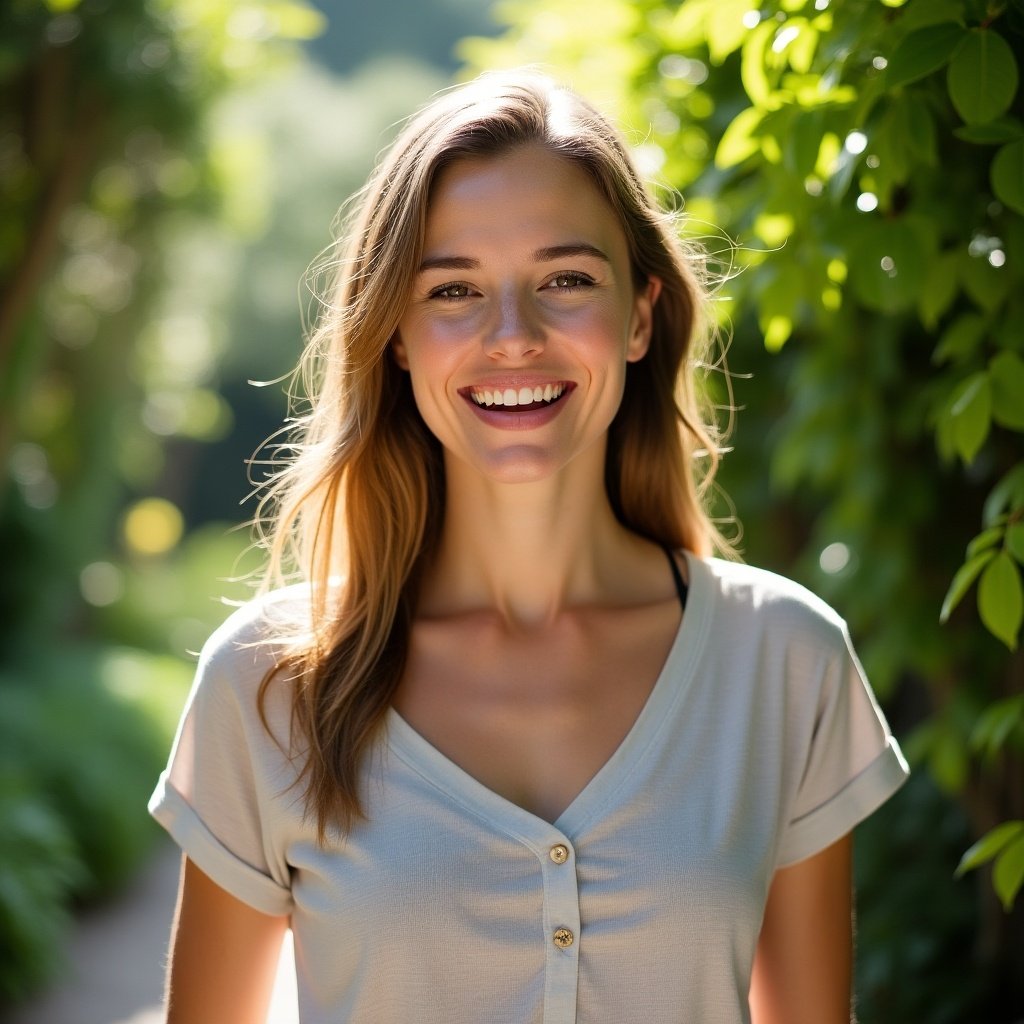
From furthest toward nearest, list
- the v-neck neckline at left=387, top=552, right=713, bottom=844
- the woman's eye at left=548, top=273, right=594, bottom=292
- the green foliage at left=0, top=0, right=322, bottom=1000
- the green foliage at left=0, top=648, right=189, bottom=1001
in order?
the green foliage at left=0, top=0, right=322, bottom=1000 < the green foliage at left=0, top=648, right=189, bottom=1001 < the woman's eye at left=548, top=273, right=594, bottom=292 < the v-neck neckline at left=387, top=552, right=713, bottom=844

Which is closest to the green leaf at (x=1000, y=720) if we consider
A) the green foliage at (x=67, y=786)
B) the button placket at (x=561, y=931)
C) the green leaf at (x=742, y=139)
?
the button placket at (x=561, y=931)

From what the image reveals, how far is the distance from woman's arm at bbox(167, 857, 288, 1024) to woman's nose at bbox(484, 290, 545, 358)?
0.74m

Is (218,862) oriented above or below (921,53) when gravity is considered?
below

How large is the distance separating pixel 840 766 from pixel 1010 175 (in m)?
0.77

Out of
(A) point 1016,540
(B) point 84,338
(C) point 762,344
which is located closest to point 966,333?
(A) point 1016,540

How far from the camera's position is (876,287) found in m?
1.76

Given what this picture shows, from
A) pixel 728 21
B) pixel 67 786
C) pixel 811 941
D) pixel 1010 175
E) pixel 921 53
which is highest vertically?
pixel 728 21

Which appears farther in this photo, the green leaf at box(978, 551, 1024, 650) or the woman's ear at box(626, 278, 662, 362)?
the woman's ear at box(626, 278, 662, 362)

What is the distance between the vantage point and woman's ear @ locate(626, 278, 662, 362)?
1949 mm

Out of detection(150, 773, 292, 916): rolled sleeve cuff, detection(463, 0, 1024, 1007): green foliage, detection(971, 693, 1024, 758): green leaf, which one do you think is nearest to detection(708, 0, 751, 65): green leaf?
detection(463, 0, 1024, 1007): green foliage

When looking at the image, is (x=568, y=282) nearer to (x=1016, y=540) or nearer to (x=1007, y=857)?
(x=1016, y=540)

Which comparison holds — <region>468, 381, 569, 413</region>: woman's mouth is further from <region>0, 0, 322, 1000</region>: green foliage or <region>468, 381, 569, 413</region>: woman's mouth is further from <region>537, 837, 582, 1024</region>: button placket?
<region>0, 0, 322, 1000</region>: green foliage

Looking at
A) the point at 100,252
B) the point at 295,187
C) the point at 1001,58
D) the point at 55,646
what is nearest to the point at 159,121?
the point at 100,252

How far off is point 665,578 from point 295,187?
17.6m
